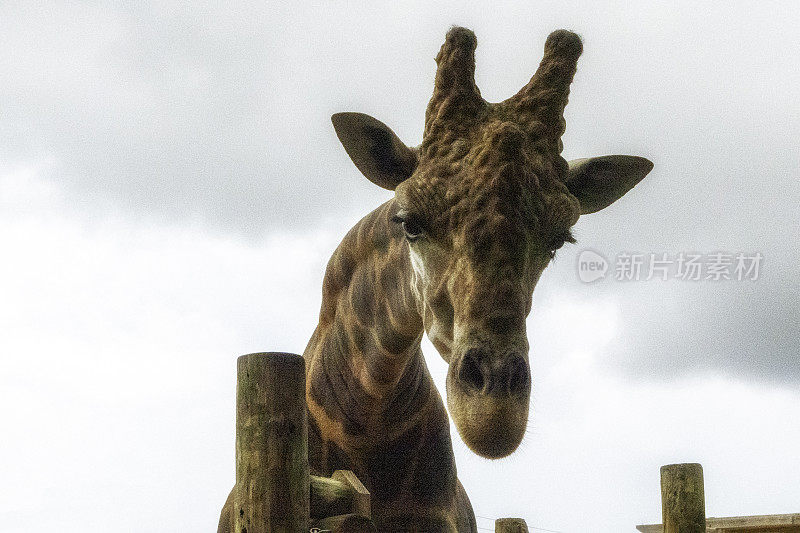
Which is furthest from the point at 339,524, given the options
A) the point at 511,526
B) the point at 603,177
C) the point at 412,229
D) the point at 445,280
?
the point at 511,526

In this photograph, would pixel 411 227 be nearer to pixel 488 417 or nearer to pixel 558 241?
pixel 558 241

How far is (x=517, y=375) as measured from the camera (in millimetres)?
3543

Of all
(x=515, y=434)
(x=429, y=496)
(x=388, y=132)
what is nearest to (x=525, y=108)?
(x=388, y=132)

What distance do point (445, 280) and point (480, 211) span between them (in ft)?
1.13

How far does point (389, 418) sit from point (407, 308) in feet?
2.78

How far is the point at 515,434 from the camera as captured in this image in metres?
3.64

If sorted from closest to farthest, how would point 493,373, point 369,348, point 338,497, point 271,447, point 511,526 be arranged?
1. point 271,447
2. point 493,373
3. point 338,497
4. point 369,348
5. point 511,526

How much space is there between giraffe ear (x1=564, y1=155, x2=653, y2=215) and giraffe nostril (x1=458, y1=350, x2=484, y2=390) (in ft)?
5.22

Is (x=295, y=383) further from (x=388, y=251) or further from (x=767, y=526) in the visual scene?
(x=767, y=526)

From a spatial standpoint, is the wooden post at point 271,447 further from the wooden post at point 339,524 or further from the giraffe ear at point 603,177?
the giraffe ear at point 603,177

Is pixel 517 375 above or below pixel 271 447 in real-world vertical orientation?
above

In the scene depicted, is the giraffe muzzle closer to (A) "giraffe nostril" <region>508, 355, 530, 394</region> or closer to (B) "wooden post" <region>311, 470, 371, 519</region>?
(A) "giraffe nostril" <region>508, 355, 530, 394</region>

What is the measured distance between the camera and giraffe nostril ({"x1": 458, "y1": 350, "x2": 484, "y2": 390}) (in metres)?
3.58

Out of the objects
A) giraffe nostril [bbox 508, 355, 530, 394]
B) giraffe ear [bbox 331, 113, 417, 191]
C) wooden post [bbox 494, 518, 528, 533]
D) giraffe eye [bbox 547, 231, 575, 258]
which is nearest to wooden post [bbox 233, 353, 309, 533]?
giraffe nostril [bbox 508, 355, 530, 394]
